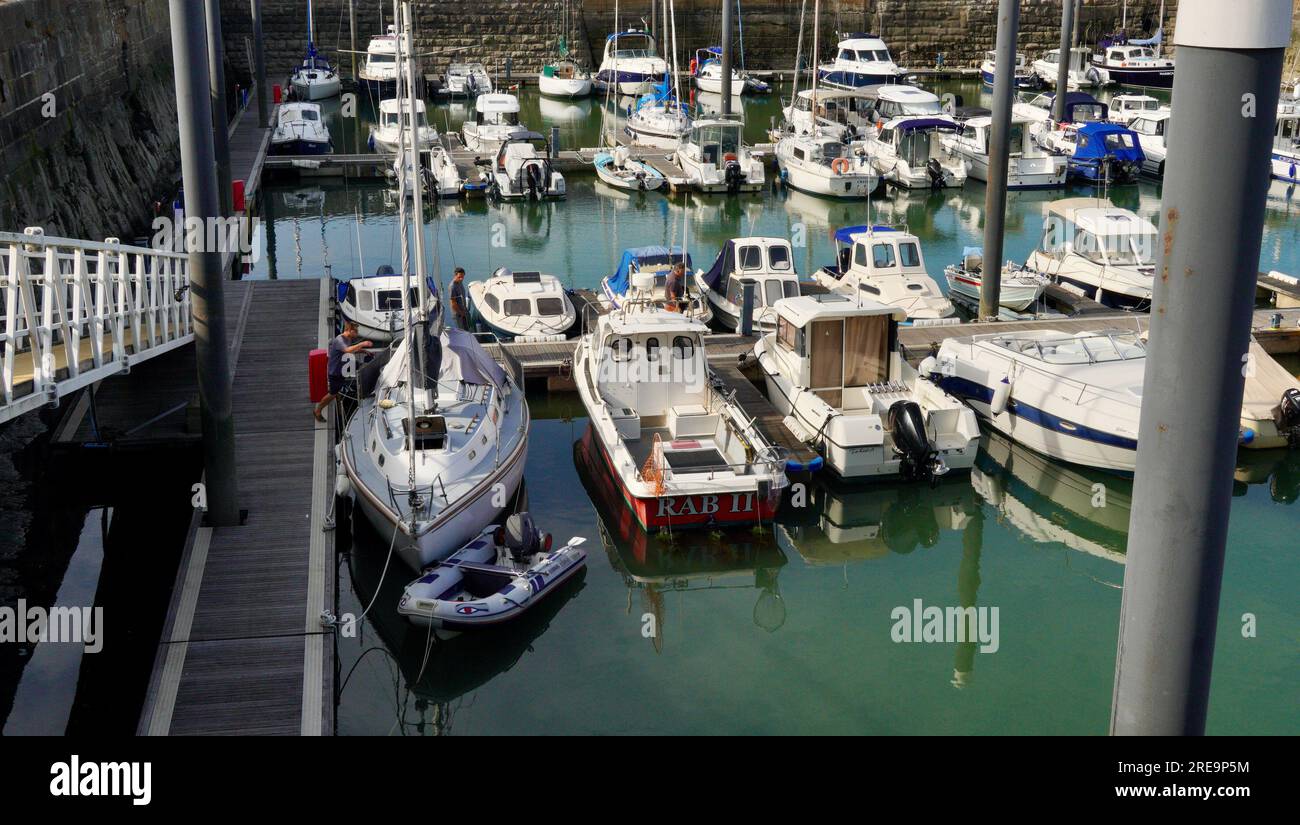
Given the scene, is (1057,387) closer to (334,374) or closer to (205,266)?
(334,374)

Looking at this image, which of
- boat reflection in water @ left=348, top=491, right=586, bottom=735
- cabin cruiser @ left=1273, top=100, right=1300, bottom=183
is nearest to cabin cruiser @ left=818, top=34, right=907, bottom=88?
cabin cruiser @ left=1273, top=100, right=1300, bottom=183

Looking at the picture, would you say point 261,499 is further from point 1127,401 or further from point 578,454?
point 1127,401

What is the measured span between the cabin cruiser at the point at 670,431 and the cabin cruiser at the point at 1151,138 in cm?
2254

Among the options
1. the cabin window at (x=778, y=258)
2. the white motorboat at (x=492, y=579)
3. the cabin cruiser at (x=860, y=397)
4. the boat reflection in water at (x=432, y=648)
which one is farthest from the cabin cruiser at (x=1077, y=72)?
the boat reflection in water at (x=432, y=648)

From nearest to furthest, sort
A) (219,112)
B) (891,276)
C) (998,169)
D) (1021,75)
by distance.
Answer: (998,169) < (891,276) < (219,112) < (1021,75)

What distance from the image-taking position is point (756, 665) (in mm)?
12352

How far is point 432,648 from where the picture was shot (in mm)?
12547

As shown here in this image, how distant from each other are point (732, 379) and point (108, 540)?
8636mm

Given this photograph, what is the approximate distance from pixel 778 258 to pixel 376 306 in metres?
6.80

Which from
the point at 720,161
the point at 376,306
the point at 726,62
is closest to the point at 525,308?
the point at 376,306

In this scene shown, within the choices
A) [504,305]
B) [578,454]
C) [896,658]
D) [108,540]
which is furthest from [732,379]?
[108,540]

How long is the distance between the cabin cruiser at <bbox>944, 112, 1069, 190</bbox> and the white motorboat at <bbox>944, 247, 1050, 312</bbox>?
981cm

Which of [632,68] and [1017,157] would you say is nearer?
[1017,157]

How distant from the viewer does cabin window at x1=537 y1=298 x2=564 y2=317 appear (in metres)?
21.0
